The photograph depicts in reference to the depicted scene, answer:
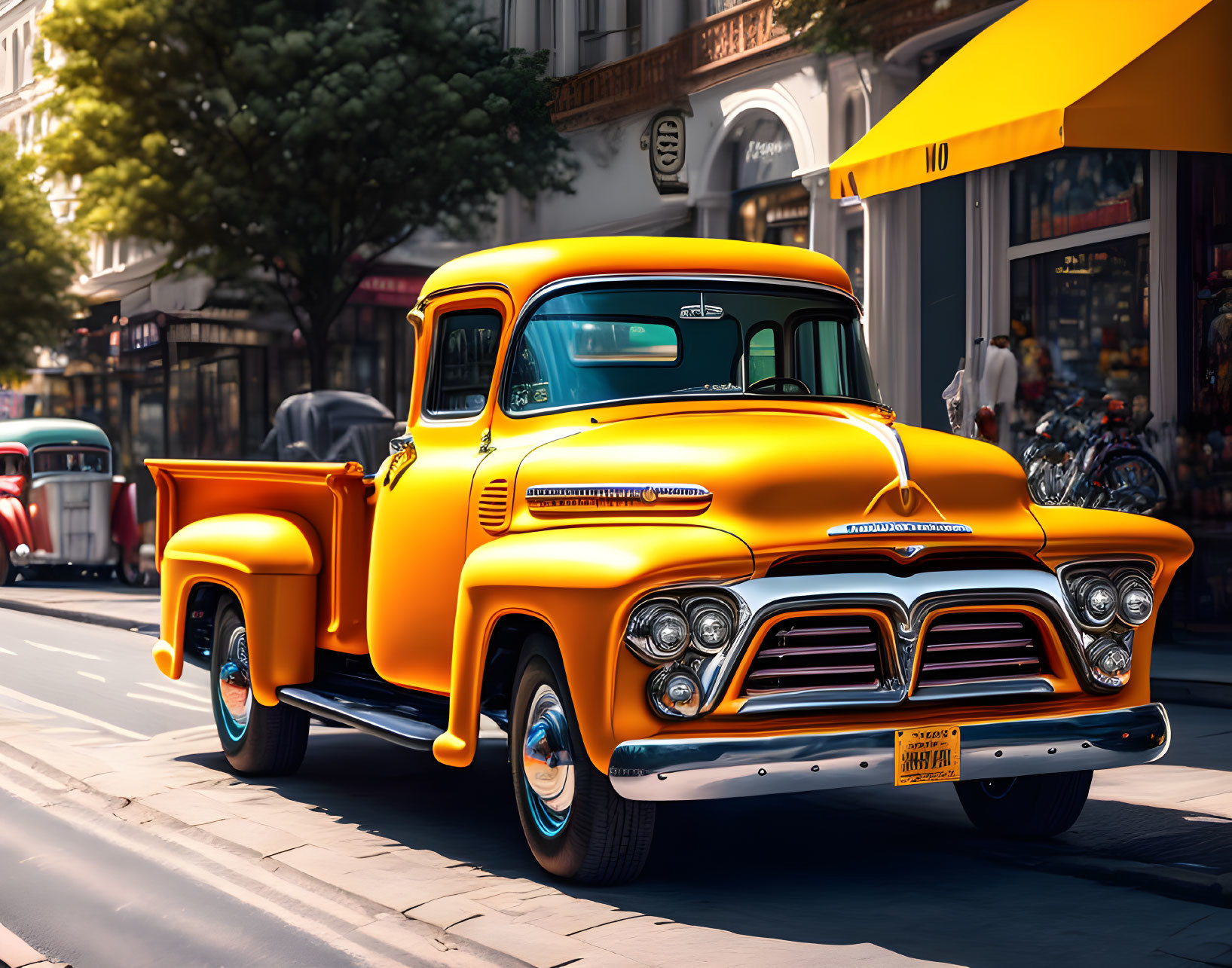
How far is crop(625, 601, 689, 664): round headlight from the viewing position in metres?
5.40

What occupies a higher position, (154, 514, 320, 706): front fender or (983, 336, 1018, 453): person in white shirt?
(983, 336, 1018, 453): person in white shirt

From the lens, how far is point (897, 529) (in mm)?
5629

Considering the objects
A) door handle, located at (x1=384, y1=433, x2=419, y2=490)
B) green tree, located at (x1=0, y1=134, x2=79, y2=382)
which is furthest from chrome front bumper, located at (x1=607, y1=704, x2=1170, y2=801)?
green tree, located at (x1=0, y1=134, x2=79, y2=382)

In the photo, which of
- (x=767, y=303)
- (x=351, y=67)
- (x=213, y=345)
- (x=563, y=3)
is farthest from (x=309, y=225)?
(x=767, y=303)

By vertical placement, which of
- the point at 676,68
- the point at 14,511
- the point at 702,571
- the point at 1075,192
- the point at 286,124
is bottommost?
the point at 14,511

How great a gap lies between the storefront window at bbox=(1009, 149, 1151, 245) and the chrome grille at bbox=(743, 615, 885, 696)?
32.3 ft

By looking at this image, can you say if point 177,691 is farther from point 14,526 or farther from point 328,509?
point 14,526

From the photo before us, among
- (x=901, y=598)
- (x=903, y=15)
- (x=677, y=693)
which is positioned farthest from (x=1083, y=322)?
(x=677, y=693)

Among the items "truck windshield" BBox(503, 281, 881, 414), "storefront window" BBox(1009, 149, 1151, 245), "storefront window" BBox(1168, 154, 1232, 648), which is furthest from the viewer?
"storefront window" BBox(1009, 149, 1151, 245)

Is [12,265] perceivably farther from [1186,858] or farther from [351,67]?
[1186,858]

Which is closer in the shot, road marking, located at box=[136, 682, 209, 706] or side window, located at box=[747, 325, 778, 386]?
side window, located at box=[747, 325, 778, 386]

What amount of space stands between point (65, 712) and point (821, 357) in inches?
238

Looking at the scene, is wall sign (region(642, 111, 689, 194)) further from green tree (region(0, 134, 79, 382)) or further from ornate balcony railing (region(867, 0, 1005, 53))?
green tree (region(0, 134, 79, 382))

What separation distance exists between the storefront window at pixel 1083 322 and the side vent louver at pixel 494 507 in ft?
30.0
